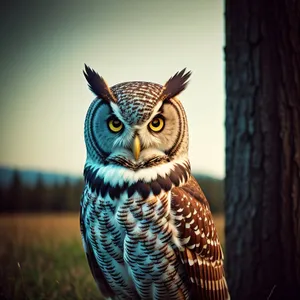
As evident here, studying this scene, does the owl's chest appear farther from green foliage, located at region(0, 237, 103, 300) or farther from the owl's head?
green foliage, located at region(0, 237, 103, 300)

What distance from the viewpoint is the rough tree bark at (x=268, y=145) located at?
96.0 inches

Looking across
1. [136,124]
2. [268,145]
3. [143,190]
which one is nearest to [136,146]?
[136,124]

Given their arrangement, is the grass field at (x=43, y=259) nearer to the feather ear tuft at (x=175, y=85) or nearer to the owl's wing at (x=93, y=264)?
the owl's wing at (x=93, y=264)

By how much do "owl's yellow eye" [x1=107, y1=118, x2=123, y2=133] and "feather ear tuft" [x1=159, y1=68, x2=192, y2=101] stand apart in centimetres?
18

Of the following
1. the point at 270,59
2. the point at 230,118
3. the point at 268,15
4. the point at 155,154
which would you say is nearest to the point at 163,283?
the point at 155,154

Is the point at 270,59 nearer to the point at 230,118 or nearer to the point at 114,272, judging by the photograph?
the point at 230,118

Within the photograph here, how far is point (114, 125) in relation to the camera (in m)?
1.56

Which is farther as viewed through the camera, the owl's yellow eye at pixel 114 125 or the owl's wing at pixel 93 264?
the owl's wing at pixel 93 264

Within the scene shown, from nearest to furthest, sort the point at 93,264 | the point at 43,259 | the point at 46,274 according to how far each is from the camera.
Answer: the point at 93,264 < the point at 46,274 < the point at 43,259

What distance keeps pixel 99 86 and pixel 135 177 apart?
333mm

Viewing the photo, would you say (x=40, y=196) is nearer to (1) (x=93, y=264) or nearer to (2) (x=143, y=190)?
(1) (x=93, y=264)

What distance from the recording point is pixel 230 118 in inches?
101

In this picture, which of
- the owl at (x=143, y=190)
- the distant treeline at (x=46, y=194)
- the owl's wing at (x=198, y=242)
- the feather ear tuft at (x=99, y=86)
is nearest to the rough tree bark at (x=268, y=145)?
the distant treeline at (x=46, y=194)

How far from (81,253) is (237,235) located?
1.23 m
